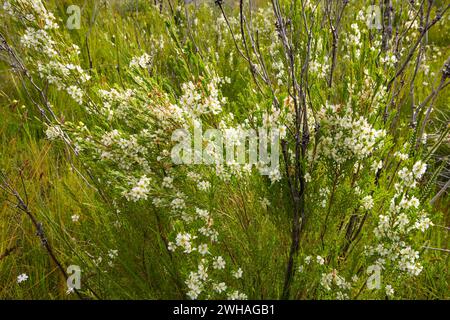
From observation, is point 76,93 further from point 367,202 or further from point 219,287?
point 367,202

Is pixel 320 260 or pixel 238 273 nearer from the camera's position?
pixel 320 260

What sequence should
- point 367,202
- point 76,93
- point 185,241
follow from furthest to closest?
point 76,93, point 367,202, point 185,241

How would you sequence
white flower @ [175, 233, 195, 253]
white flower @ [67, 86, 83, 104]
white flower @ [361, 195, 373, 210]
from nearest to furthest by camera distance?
white flower @ [175, 233, 195, 253] < white flower @ [361, 195, 373, 210] < white flower @ [67, 86, 83, 104]

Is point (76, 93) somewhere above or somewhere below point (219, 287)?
above

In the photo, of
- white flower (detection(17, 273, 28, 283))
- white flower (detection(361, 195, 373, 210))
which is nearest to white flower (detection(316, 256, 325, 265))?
white flower (detection(361, 195, 373, 210))

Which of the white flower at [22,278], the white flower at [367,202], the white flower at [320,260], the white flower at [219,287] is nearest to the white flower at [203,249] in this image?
the white flower at [219,287]

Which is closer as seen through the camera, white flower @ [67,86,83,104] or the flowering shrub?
the flowering shrub

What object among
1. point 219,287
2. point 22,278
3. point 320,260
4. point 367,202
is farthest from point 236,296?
point 22,278

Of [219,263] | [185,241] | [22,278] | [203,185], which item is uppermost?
[203,185]

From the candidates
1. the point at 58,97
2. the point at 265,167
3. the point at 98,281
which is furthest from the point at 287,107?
the point at 58,97

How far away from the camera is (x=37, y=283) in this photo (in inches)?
91.4

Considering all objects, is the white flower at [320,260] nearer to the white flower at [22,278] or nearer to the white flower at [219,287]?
the white flower at [219,287]

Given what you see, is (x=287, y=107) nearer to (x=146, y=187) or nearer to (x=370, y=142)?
(x=370, y=142)

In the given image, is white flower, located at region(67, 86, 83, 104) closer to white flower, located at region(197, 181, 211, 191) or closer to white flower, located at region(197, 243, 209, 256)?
white flower, located at region(197, 181, 211, 191)
